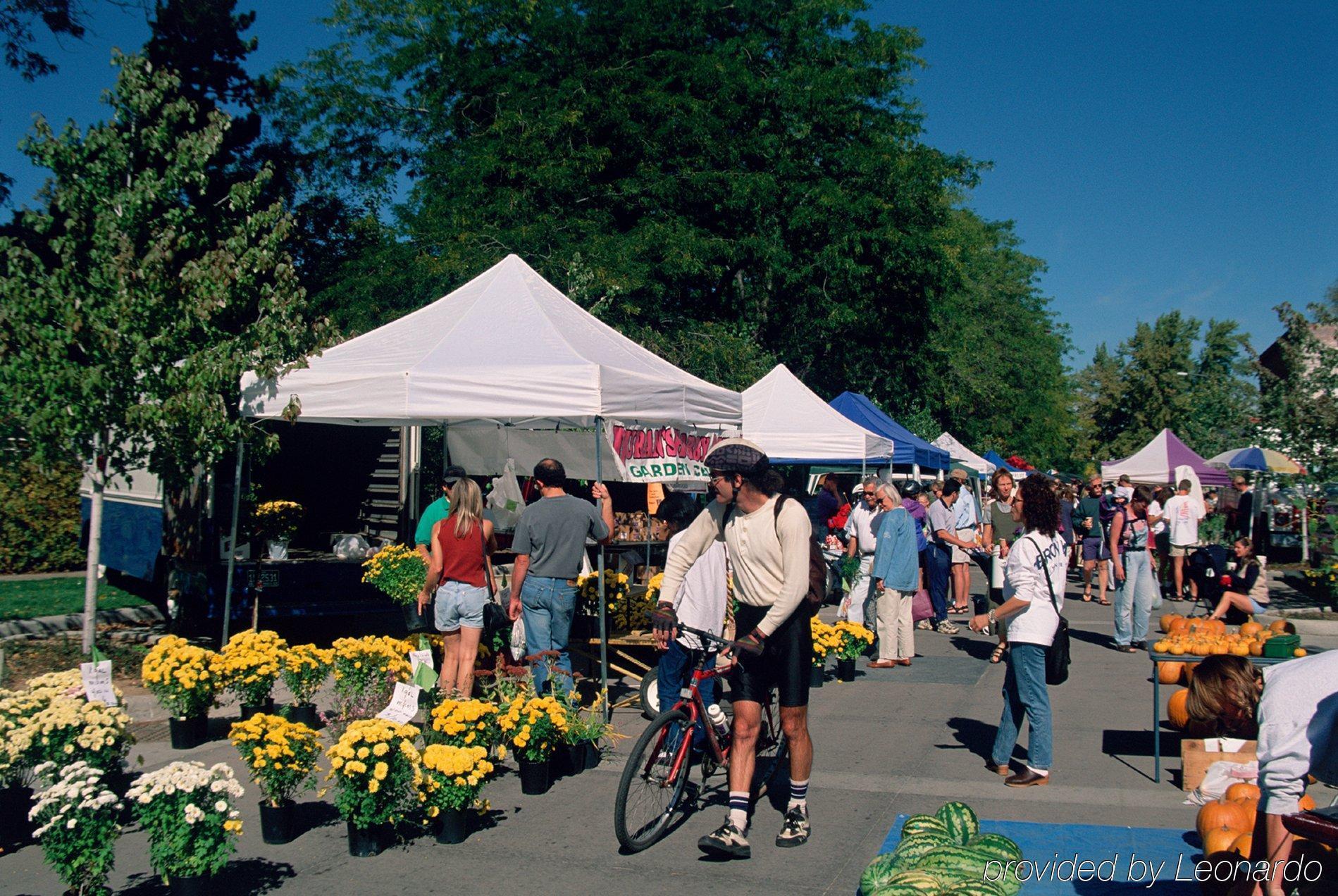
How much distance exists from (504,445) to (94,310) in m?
6.60

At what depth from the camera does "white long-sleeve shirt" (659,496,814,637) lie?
5199 millimetres

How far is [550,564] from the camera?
25.0 ft

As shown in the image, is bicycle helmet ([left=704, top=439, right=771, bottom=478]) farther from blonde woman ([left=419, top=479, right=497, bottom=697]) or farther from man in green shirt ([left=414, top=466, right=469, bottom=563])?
man in green shirt ([left=414, top=466, right=469, bottom=563])

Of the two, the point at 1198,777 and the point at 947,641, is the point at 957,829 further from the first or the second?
the point at 947,641

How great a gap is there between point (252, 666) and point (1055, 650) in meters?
5.39

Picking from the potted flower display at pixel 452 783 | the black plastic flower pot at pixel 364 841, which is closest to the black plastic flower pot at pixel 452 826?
the potted flower display at pixel 452 783

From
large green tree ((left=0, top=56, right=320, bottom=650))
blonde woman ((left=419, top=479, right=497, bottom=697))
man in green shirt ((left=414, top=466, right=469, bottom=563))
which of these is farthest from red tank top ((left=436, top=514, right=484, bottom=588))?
large green tree ((left=0, top=56, right=320, bottom=650))

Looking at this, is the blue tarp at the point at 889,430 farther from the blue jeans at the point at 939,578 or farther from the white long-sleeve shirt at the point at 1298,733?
the white long-sleeve shirt at the point at 1298,733

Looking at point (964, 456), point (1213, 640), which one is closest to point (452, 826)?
point (1213, 640)

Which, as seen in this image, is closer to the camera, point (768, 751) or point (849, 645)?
point (768, 751)

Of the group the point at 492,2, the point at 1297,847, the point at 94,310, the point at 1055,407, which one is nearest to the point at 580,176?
the point at 492,2

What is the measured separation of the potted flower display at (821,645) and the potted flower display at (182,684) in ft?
16.3

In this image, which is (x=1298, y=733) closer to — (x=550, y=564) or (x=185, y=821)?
(x=185, y=821)

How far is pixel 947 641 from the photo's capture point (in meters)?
13.1
